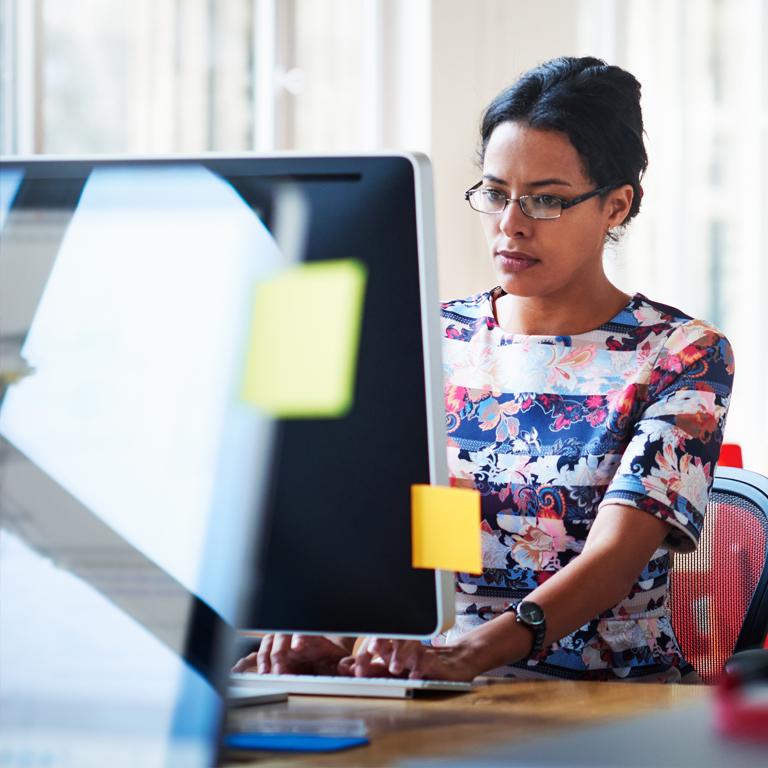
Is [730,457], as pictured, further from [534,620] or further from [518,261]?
[534,620]

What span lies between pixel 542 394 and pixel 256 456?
666 millimetres

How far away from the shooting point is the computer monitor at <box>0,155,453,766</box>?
0.60 m

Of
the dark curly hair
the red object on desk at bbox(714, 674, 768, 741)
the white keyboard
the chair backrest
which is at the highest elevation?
the dark curly hair

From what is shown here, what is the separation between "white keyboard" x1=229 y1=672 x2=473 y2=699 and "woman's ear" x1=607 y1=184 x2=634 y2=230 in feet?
2.56

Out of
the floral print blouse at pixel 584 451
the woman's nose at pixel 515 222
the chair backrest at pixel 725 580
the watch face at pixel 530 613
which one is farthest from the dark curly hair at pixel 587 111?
the watch face at pixel 530 613

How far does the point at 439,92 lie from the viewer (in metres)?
2.94

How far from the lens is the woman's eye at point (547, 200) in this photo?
125 cm

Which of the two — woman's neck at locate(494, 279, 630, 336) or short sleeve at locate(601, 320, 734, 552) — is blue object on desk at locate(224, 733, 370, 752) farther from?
woman's neck at locate(494, 279, 630, 336)

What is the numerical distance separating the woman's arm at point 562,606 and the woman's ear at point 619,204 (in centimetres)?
48

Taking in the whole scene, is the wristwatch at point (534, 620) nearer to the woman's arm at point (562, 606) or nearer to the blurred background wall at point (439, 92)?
the woman's arm at point (562, 606)

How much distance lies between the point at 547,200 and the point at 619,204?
0.15 m

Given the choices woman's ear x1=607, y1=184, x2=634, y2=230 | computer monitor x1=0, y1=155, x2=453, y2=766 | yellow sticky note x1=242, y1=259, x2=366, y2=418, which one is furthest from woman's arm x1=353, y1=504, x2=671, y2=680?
woman's ear x1=607, y1=184, x2=634, y2=230

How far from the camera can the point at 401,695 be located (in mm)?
745

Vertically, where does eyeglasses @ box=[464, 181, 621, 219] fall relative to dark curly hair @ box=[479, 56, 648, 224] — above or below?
below
